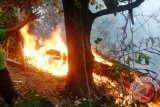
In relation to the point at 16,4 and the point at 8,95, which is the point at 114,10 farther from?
the point at 16,4

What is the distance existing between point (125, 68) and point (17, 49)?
23.2 feet

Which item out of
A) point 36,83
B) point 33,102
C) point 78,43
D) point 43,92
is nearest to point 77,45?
point 78,43

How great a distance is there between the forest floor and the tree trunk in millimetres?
543

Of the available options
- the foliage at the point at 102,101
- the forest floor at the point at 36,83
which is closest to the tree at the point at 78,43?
the foliage at the point at 102,101

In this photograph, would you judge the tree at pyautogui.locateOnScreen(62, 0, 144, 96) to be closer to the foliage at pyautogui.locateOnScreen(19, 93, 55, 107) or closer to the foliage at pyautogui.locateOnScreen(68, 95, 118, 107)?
the foliage at pyautogui.locateOnScreen(68, 95, 118, 107)

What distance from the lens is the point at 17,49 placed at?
43.1 ft

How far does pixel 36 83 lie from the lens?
9781 mm

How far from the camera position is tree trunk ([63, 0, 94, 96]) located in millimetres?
8836

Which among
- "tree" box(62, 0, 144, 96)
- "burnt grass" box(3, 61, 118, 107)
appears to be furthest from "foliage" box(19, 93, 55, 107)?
"tree" box(62, 0, 144, 96)

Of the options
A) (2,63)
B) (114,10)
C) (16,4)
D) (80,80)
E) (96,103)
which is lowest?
(96,103)

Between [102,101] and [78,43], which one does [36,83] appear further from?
[102,101]

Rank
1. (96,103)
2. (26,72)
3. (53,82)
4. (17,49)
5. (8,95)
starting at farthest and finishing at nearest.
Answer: (17,49) → (26,72) → (53,82) → (96,103) → (8,95)

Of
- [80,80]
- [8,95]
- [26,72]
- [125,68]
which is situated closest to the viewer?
[8,95]

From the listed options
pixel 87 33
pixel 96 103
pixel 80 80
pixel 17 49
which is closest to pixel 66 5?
pixel 87 33
